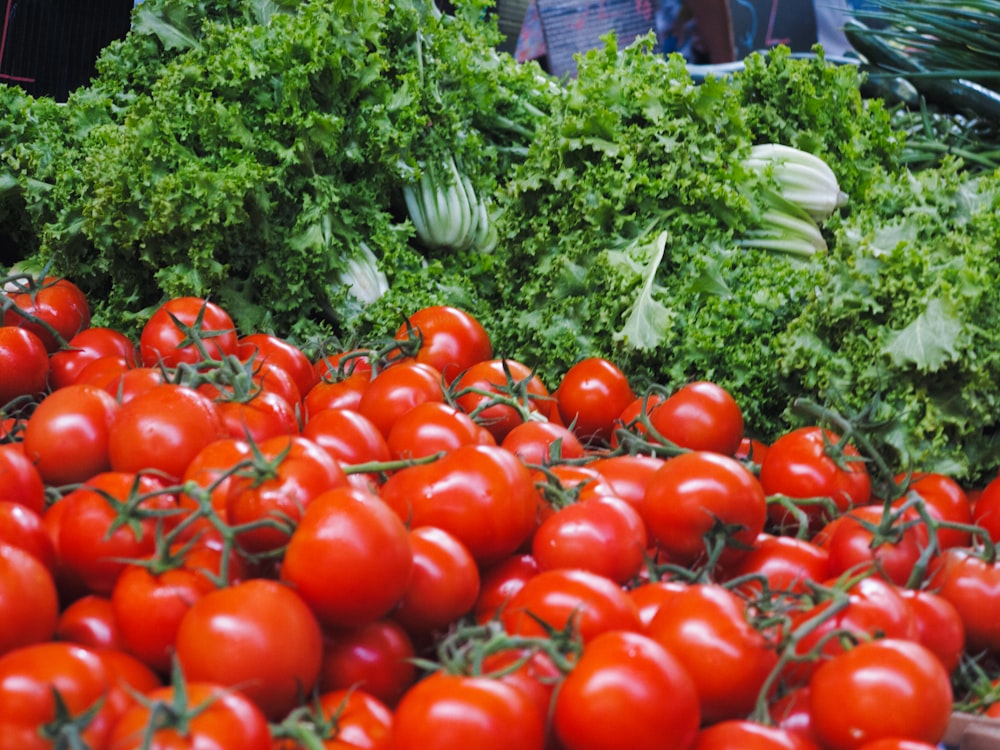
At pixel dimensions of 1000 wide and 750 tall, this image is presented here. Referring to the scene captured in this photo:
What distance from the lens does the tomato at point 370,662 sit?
1.43 meters

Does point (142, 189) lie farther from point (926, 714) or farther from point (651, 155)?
point (926, 714)

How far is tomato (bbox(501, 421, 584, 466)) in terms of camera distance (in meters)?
2.14

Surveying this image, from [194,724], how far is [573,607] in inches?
21.3

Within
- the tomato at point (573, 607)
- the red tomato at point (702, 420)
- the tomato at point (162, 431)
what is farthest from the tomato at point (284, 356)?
the tomato at point (573, 607)

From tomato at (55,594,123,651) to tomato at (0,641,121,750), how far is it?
0.18m

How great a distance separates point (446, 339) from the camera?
9.48 ft

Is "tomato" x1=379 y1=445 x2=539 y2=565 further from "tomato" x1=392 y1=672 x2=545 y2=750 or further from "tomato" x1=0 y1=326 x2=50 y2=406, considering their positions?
"tomato" x1=0 y1=326 x2=50 y2=406

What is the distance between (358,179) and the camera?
11.4ft

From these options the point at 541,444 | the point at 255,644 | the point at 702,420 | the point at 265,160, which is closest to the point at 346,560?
the point at 255,644

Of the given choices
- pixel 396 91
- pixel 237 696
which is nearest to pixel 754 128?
pixel 396 91

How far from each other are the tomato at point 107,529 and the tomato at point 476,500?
15.6 inches

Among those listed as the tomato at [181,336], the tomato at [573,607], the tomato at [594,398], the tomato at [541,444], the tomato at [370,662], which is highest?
the tomato at [181,336]

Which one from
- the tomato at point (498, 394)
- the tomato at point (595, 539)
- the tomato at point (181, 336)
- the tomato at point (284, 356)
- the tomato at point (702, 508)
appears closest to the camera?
the tomato at point (595, 539)

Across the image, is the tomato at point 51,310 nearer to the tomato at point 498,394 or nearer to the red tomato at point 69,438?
the red tomato at point 69,438
